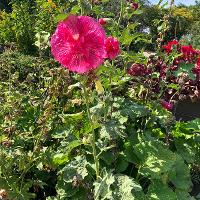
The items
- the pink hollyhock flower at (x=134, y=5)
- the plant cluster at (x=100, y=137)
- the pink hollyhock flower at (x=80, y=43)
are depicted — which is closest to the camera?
the pink hollyhock flower at (x=80, y=43)

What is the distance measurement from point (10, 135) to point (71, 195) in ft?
1.83

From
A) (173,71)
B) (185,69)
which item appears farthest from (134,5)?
(173,71)

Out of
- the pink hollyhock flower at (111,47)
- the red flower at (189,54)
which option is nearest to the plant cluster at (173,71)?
the red flower at (189,54)

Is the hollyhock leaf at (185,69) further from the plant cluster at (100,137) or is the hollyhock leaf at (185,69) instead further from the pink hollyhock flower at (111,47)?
the pink hollyhock flower at (111,47)

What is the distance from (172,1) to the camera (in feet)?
10.4

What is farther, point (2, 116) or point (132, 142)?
point (2, 116)

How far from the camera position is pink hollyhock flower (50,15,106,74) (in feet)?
6.20

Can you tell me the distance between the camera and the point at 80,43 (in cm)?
189

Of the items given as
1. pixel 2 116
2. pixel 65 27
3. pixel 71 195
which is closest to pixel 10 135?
pixel 2 116

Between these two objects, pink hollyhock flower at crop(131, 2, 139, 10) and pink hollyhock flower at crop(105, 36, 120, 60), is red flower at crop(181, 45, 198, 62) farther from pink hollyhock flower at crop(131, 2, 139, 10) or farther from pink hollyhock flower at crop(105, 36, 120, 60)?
pink hollyhock flower at crop(105, 36, 120, 60)

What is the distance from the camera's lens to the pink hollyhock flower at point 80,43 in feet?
6.20

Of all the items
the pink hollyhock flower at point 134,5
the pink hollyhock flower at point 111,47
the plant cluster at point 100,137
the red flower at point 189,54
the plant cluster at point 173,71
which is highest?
the pink hollyhock flower at point 134,5

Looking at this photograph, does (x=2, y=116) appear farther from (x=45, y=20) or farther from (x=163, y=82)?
(x=45, y=20)

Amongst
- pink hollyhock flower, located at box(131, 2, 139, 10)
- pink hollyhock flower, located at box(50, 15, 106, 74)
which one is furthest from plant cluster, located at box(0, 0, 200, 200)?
pink hollyhock flower, located at box(50, 15, 106, 74)
